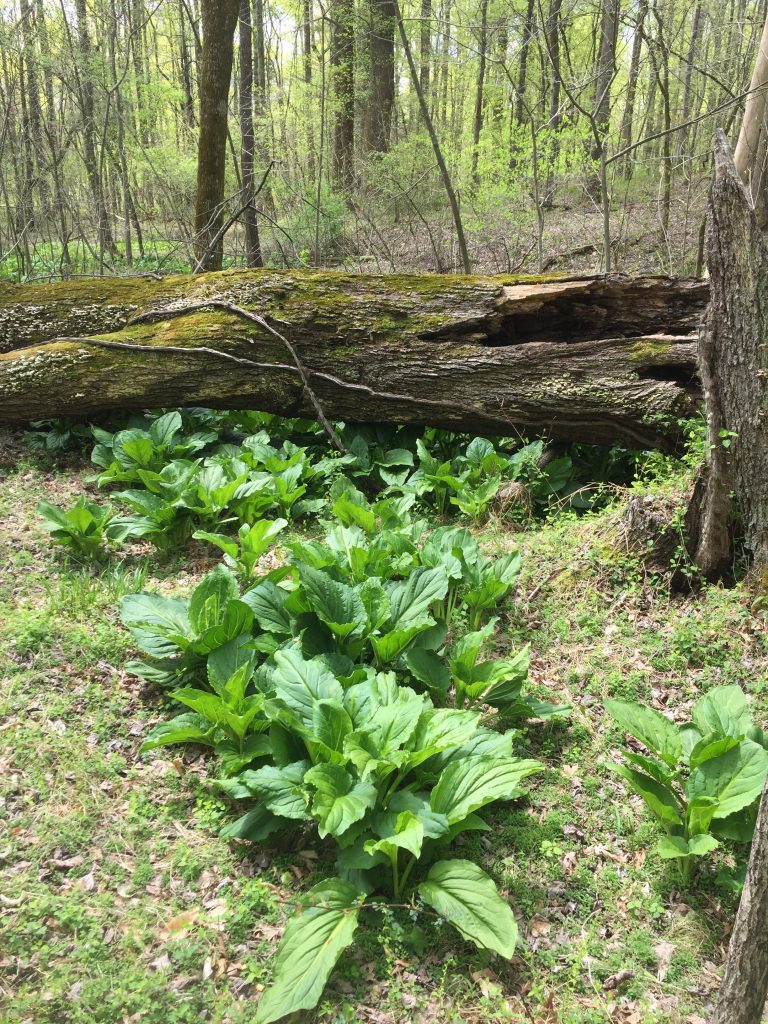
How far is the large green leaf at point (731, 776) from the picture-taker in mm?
2572

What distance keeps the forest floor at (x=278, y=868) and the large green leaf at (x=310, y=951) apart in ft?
0.41

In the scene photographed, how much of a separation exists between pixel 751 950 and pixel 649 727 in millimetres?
1196

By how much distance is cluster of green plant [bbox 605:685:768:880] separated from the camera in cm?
257

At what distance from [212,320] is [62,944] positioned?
16.0 ft

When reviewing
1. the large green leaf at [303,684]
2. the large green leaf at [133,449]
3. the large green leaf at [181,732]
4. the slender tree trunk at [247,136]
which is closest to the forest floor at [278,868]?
the large green leaf at [181,732]

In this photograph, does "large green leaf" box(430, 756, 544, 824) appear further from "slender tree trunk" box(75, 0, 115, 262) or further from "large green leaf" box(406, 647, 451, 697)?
"slender tree trunk" box(75, 0, 115, 262)

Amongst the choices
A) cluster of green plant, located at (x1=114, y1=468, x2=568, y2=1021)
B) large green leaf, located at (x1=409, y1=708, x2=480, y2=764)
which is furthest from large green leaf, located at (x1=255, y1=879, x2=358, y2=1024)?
large green leaf, located at (x1=409, y1=708, x2=480, y2=764)

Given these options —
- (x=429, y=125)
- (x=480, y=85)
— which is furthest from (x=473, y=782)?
(x=480, y=85)

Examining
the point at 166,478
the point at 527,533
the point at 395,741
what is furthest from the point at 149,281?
the point at 395,741

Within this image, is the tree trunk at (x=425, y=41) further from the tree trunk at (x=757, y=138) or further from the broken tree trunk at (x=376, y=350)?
the broken tree trunk at (x=376, y=350)

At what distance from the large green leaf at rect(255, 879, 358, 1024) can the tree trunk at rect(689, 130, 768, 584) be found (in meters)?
2.78

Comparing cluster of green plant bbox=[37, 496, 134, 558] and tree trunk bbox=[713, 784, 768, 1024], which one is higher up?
cluster of green plant bbox=[37, 496, 134, 558]

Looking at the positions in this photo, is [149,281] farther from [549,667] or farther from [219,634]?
[549,667]

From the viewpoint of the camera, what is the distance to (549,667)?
12.4 feet
